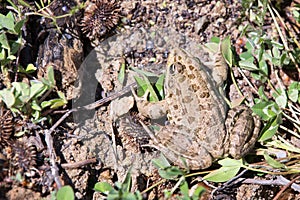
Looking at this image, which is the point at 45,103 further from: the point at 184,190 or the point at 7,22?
the point at 184,190

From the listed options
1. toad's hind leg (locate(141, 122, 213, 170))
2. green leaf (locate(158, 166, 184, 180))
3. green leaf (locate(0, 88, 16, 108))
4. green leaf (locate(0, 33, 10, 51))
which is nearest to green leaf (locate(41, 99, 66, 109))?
green leaf (locate(0, 88, 16, 108))

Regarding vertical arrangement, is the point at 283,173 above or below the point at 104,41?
below

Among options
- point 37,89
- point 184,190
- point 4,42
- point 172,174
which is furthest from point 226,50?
point 4,42

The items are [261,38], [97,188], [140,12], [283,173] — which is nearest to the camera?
[97,188]

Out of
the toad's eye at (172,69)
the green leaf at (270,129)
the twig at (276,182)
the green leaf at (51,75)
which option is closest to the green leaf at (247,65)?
the green leaf at (270,129)

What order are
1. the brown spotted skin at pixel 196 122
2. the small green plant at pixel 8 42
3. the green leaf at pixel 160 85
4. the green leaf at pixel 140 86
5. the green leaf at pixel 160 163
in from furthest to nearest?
the green leaf at pixel 160 85, the green leaf at pixel 140 86, the brown spotted skin at pixel 196 122, the green leaf at pixel 160 163, the small green plant at pixel 8 42

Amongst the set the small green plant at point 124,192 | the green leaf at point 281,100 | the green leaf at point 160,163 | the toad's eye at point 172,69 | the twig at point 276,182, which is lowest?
the twig at point 276,182

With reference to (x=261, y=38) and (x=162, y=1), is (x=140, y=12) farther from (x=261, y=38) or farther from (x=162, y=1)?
(x=261, y=38)

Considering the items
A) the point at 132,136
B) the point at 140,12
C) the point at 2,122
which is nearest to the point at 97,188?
the point at 132,136

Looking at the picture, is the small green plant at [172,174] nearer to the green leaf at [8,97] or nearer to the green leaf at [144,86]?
the green leaf at [144,86]
